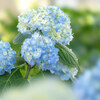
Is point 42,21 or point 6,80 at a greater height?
point 42,21

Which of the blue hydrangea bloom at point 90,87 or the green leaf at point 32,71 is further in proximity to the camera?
the green leaf at point 32,71

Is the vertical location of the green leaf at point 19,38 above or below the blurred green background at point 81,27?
below

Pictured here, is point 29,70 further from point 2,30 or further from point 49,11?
point 2,30

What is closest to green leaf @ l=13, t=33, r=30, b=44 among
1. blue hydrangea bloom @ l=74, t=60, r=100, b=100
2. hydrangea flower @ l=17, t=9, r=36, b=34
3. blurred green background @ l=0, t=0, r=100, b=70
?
hydrangea flower @ l=17, t=9, r=36, b=34

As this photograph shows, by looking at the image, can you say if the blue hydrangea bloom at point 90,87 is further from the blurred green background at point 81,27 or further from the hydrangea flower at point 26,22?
the blurred green background at point 81,27

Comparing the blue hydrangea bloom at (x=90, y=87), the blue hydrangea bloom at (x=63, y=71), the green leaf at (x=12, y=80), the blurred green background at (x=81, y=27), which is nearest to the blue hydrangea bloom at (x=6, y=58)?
the green leaf at (x=12, y=80)

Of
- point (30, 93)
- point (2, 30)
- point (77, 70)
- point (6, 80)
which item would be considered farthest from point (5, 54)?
point (2, 30)

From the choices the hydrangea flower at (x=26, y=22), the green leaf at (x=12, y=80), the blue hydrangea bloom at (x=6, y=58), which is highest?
the hydrangea flower at (x=26, y=22)
